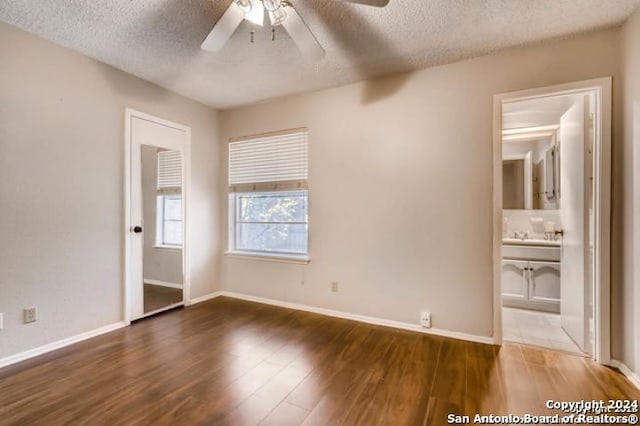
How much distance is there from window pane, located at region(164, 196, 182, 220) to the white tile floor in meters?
3.72

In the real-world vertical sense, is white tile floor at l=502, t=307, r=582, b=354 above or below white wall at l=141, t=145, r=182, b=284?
below

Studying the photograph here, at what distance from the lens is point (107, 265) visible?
2.89 meters

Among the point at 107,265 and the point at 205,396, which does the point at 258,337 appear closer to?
the point at 205,396

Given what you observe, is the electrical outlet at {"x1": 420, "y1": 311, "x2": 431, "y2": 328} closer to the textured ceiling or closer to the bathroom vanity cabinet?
the bathroom vanity cabinet

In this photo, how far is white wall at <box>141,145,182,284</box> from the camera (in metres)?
3.23

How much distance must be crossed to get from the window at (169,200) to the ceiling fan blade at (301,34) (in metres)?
2.23

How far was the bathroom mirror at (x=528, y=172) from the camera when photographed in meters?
3.92

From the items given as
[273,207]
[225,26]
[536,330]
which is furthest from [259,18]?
[536,330]

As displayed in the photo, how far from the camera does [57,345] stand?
8.24 feet

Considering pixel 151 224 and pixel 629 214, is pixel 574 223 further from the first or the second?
pixel 151 224

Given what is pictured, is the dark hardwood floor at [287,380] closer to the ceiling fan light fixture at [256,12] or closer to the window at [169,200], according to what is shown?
the window at [169,200]

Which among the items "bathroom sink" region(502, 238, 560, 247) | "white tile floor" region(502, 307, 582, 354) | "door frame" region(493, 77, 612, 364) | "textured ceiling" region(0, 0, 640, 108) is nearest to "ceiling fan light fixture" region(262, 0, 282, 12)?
"textured ceiling" region(0, 0, 640, 108)

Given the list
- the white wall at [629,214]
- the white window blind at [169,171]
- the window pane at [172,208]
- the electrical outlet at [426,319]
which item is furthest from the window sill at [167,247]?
the white wall at [629,214]

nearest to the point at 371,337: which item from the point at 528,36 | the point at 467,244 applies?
the point at 467,244
